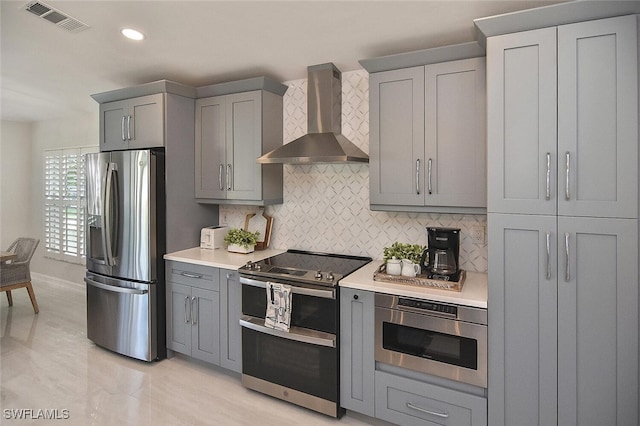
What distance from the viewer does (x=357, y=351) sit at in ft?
8.00

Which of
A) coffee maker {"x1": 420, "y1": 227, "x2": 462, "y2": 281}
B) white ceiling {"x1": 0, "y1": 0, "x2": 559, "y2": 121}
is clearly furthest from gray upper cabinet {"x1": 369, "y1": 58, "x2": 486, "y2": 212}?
white ceiling {"x1": 0, "y1": 0, "x2": 559, "y2": 121}

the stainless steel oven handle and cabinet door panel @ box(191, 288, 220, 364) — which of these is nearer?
cabinet door panel @ box(191, 288, 220, 364)

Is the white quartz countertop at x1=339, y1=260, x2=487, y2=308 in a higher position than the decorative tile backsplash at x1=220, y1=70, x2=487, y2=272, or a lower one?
lower

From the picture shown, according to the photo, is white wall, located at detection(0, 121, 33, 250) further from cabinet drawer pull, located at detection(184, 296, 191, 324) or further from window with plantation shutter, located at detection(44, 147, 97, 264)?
cabinet drawer pull, located at detection(184, 296, 191, 324)

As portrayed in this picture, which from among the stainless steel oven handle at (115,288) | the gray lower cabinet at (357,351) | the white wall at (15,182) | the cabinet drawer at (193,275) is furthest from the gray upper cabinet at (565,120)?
the white wall at (15,182)

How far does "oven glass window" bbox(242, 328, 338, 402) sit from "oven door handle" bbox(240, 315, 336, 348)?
36 millimetres

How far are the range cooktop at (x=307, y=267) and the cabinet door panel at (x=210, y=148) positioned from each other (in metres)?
0.91

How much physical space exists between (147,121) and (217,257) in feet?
4.58

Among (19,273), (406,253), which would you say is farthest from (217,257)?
(19,273)

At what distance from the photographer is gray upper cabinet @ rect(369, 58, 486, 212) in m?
2.40

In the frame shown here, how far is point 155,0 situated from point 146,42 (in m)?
0.65

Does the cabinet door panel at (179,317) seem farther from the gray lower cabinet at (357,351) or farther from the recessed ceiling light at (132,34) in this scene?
the recessed ceiling light at (132,34)

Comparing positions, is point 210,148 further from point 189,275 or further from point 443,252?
point 443,252

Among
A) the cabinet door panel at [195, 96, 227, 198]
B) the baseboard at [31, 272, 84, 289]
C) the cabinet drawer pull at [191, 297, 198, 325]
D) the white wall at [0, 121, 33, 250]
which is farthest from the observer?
the white wall at [0, 121, 33, 250]
